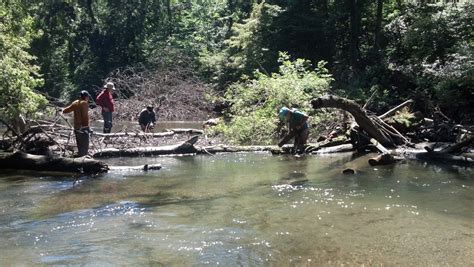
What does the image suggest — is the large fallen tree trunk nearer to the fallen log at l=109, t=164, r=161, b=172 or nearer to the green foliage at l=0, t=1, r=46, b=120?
the fallen log at l=109, t=164, r=161, b=172

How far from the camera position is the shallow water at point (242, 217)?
656 cm

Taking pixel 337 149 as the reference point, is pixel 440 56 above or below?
above

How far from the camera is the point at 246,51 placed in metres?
32.4

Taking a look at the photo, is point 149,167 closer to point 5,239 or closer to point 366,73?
point 5,239

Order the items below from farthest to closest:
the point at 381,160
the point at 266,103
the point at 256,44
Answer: the point at 256,44 < the point at 266,103 < the point at 381,160

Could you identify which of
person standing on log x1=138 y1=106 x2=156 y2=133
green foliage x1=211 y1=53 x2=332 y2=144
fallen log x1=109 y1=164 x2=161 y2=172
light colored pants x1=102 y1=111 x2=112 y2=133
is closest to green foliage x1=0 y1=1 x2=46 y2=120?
fallen log x1=109 y1=164 x2=161 y2=172

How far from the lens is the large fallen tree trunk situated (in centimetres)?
1485

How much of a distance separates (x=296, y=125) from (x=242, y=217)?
25.3 ft

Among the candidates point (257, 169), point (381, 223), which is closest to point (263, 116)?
point (257, 169)

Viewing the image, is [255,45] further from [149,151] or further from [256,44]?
[149,151]

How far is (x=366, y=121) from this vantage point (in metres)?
15.7

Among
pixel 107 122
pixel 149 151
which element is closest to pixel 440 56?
pixel 149 151

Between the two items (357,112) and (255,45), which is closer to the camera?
(357,112)

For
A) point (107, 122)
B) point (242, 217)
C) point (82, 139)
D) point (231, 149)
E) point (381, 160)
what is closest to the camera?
point (242, 217)
